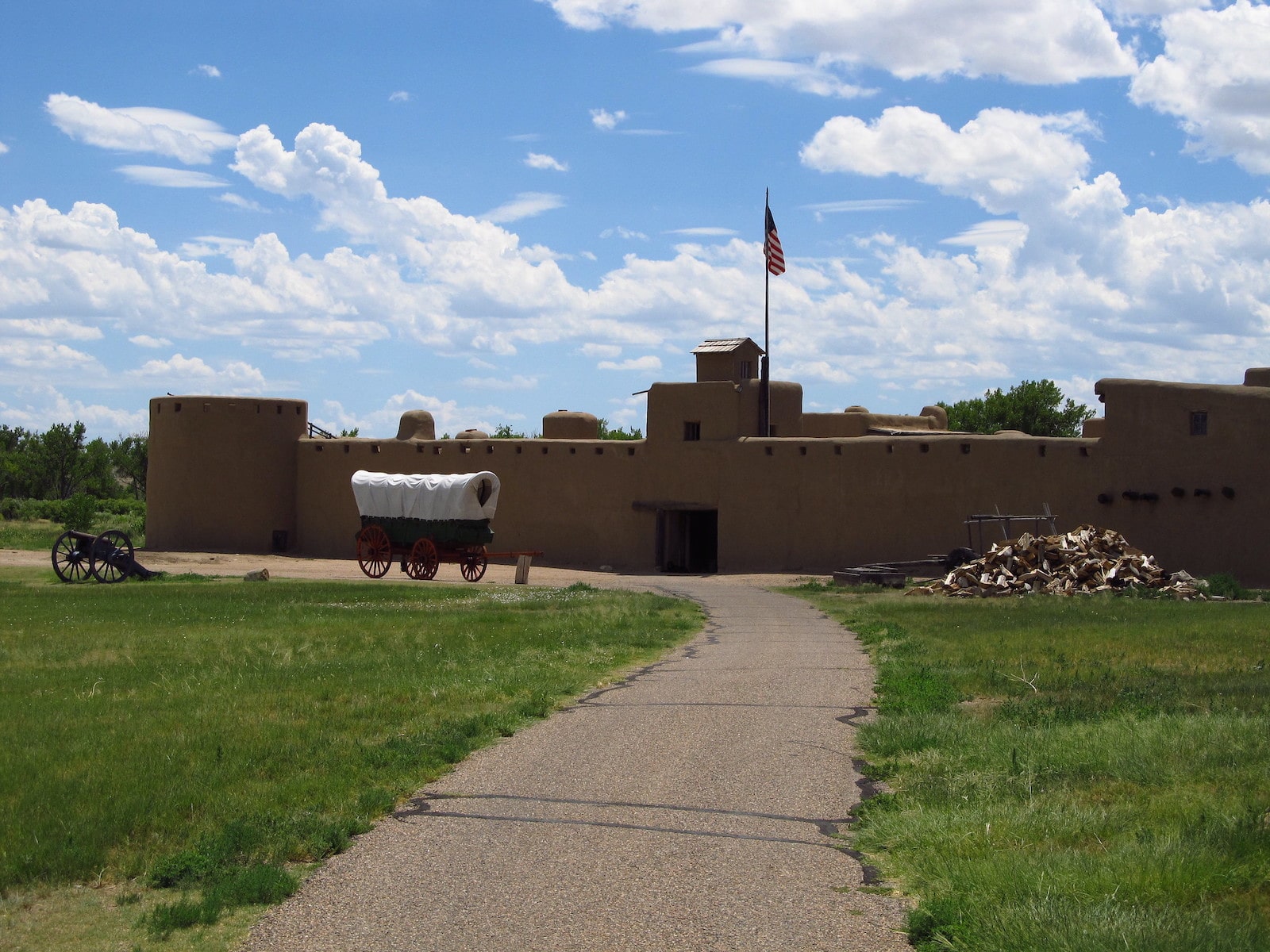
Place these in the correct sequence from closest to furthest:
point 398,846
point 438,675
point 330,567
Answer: point 398,846, point 438,675, point 330,567

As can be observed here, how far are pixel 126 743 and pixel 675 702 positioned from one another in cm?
461

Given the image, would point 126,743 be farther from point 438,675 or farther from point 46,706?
point 438,675

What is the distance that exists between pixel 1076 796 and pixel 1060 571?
18.8m

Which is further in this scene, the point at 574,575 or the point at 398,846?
the point at 574,575

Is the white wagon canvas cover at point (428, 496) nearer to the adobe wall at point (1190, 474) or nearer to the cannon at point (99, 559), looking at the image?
the cannon at point (99, 559)

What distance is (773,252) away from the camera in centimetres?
3862

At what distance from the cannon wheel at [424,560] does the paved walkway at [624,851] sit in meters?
19.9

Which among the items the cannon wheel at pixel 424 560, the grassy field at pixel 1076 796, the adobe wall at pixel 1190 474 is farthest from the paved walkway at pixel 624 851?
the adobe wall at pixel 1190 474

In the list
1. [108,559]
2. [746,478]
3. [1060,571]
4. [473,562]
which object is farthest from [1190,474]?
[108,559]

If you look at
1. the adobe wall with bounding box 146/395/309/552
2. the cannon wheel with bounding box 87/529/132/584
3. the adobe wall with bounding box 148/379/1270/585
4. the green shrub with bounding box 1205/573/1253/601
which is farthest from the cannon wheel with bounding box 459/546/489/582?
the green shrub with bounding box 1205/573/1253/601

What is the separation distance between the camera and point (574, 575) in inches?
1304

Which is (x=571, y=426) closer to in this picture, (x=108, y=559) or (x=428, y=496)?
(x=428, y=496)

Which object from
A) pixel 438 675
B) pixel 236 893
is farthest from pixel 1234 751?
pixel 438 675

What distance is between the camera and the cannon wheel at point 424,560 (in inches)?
1203
